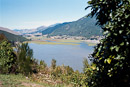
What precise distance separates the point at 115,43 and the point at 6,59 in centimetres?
1035

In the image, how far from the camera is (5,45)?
467 inches

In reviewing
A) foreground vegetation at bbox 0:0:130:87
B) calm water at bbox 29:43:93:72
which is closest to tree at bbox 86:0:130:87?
foreground vegetation at bbox 0:0:130:87

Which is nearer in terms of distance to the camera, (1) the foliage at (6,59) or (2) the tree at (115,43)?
(2) the tree at (115,43)

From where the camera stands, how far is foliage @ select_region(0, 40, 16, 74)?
1072 cm

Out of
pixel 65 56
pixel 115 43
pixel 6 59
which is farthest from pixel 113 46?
pixel 65 56

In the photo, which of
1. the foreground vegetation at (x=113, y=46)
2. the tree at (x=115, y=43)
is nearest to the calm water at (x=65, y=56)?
the foreground vegetation at (x=113, y=46)

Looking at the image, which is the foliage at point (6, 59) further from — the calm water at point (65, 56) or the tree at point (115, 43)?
the calm water at point (65, 56)

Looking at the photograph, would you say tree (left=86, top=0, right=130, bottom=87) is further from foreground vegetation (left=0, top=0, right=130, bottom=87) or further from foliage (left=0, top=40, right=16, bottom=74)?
foliage (left=0, top=40, right=16, bottom=74)

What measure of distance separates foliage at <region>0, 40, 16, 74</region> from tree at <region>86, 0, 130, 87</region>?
9.76 metres

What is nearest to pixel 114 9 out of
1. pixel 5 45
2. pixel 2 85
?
pixel 2 85

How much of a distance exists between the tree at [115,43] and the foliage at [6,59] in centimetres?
976

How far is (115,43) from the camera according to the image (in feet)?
7.22

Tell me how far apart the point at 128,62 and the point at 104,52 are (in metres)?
0.44

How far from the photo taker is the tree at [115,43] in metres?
2.09
